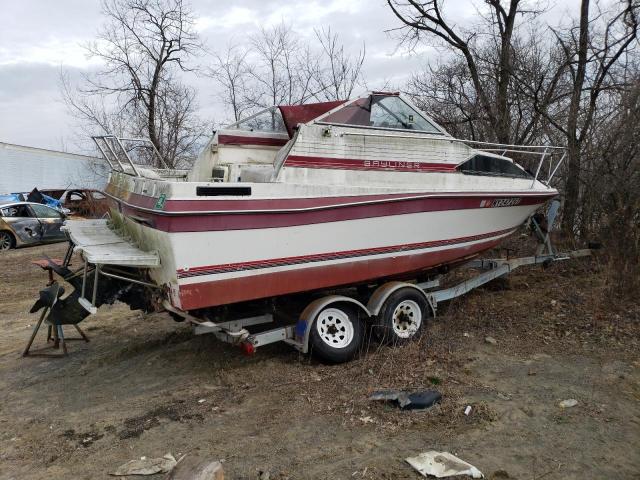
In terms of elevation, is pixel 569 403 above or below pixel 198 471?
above

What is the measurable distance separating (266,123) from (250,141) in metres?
0.36

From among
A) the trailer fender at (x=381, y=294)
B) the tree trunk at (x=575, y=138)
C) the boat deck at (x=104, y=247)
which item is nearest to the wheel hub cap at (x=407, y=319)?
the trailer fender at (x=381, y=294)

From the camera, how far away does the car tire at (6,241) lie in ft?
51.4

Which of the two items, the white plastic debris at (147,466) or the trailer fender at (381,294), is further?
the trailer fender at (381,294)

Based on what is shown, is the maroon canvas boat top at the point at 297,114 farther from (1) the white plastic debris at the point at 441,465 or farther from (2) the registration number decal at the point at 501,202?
(1) the white plastic debris at the point at 441,465

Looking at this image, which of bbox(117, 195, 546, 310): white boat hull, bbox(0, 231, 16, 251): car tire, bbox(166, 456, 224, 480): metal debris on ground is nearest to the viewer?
bbox(166, 456, 224, 480): metal debris on ground

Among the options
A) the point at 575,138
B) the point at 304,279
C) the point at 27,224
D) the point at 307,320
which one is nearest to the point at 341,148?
the point at 304,279

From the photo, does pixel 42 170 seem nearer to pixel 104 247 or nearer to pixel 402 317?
pixel 104 247

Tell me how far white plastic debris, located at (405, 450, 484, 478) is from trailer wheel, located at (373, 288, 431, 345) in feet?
6.87

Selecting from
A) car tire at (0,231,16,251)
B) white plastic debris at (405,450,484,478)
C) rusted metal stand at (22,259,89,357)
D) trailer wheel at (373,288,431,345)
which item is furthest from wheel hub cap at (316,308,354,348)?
car tire at (0,231,16,251)

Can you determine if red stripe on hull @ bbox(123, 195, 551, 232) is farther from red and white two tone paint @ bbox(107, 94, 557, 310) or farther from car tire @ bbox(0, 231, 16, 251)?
car tire @ bbox(0, 231, 16, 251)

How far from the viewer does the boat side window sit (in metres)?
6.12

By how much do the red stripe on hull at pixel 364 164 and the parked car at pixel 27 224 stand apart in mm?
13272

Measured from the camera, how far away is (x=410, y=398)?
4.31m
